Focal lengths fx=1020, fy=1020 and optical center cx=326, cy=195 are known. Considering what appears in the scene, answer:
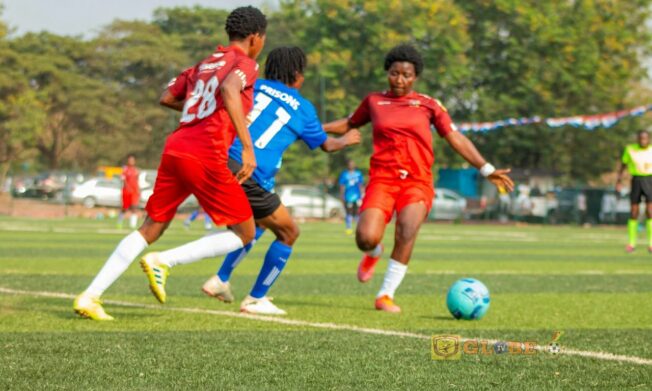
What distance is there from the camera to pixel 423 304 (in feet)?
29.9

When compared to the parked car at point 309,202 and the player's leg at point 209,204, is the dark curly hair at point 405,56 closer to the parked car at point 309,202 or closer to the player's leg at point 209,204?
the player's leg at point 209,204

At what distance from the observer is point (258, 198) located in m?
7.59

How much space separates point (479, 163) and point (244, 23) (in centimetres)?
268

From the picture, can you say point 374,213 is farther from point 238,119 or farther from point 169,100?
point 238,119

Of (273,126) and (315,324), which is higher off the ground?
(273,126)

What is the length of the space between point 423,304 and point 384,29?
39733 millimetres

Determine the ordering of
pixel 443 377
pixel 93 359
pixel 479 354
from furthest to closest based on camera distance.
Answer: pixel 479 354
pixel 93 359
pixel 443 377

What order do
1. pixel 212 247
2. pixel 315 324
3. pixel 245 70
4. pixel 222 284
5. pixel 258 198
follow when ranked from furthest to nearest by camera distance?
pixel 222 284
pixel 258 198
pixel 315 324
pixel 212 247
pixel 245 70

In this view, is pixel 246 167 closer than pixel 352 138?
Yes

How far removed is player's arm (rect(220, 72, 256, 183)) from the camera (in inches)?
249

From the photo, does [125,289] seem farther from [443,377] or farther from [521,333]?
[443,377]

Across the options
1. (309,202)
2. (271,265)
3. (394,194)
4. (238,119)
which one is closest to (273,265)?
(271,265)

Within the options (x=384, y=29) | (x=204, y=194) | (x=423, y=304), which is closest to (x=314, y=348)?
(x=204, y=194)

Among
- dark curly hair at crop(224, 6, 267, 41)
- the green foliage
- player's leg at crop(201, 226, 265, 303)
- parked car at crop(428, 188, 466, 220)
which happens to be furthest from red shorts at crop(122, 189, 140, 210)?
dark curly hair at crop(224, 6, 267, 41)
